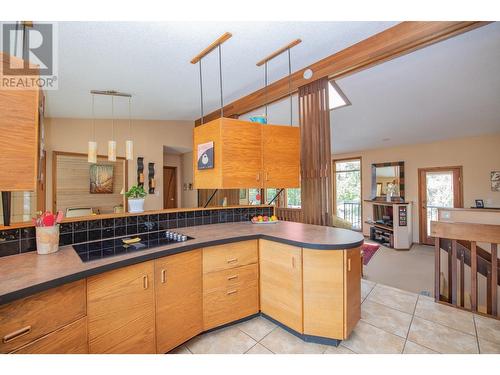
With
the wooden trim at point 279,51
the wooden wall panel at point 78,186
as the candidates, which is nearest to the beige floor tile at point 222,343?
the wooden trim at point 279,51

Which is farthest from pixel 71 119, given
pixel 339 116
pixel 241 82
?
pixel 339 116

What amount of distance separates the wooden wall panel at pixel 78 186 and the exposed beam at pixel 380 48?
431 centimetres

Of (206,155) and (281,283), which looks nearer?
(281,283)

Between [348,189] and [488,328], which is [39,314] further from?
[348,189]

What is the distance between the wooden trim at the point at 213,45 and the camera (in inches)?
74.8

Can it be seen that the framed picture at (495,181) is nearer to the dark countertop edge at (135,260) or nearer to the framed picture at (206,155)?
the dark countertop edge at (135,260)

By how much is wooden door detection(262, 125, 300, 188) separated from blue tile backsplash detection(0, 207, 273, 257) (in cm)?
63

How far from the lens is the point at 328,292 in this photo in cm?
162

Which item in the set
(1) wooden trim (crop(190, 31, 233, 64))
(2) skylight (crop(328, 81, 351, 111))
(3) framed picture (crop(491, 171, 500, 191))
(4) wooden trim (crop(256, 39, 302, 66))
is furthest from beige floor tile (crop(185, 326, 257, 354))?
(3) framed picture (crop(491, 171, 500, 191))

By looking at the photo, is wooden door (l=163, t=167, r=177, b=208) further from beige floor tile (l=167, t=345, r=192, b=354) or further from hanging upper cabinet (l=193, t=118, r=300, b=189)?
beige floor tile (l=167, t=345, r=192, b=354)

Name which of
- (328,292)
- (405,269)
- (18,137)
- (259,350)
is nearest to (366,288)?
(328,292)

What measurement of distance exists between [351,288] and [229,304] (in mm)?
1007
